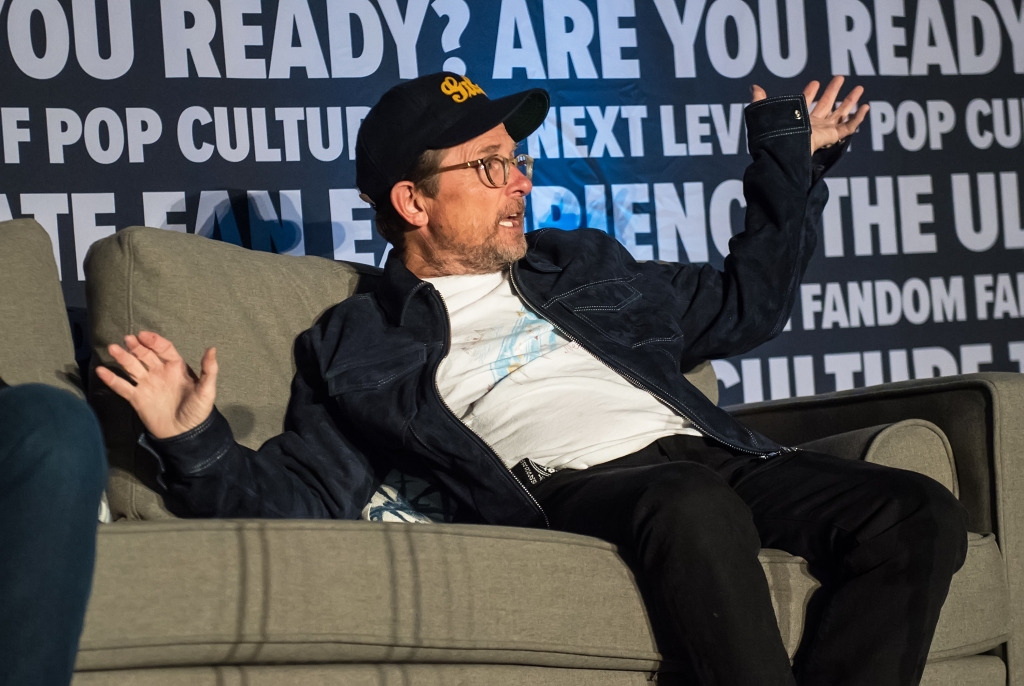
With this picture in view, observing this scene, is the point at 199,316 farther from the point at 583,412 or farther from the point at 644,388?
the point at 644,388

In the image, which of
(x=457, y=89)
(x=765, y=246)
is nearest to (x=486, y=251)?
(x=457, y=89)

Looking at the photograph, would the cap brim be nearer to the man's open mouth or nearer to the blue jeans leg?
the man's open mouth

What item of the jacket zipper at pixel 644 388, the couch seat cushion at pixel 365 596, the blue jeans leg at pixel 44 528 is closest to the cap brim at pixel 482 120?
the jacket zipper at pixel 644 388

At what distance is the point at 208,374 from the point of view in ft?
5.44

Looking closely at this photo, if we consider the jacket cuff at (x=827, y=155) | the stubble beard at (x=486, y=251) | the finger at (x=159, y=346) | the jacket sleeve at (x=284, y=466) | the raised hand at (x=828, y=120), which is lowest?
the jacket sleeve at (x=284, y=466)

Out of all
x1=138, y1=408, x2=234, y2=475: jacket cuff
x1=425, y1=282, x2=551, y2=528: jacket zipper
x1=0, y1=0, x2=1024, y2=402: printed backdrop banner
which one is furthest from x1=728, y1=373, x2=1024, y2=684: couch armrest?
x1=138, y1=408, x2=234, y2=475: jacket cuff

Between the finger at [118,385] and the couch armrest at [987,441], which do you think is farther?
the couch armrest at [987,441]

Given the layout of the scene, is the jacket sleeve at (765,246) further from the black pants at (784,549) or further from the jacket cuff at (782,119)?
the black pants at (784,549)

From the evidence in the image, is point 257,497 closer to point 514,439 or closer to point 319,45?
point 514,439

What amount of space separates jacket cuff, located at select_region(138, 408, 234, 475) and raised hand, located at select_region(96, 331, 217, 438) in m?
0.01

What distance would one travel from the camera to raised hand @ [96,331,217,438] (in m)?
1.65

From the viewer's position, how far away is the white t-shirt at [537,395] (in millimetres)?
1892

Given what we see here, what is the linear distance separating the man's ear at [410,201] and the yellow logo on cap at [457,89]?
0.20m

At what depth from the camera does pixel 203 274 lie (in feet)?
6.67
